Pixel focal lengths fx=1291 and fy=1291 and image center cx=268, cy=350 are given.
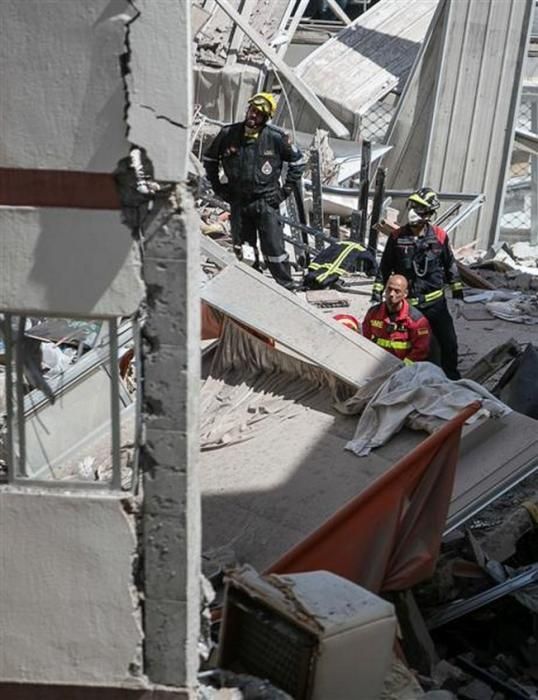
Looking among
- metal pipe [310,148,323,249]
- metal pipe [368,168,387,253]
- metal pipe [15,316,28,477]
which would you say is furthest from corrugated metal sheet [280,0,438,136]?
metal pipe [15,316,28,477]

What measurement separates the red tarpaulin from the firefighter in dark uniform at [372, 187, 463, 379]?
2.68 meters

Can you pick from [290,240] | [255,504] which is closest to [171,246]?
[255,504]

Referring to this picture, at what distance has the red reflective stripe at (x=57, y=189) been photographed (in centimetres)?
468

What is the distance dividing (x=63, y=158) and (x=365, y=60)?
16.0 meters

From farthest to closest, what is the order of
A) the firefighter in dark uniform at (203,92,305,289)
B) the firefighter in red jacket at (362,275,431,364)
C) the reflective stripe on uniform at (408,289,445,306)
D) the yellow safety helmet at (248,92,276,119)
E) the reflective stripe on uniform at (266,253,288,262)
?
the reflective stripe on uniform at (266,253,288,262), the firefighter in dark uniform at (203,92,305,289), the yellow safety helmet at (248,92,276,119), the reflective stripe on uniform at (408,289,445,306), the firefighter in red jacket at (362,275,431,364)

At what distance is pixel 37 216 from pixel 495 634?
4269 millimetres

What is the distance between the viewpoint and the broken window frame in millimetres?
4930

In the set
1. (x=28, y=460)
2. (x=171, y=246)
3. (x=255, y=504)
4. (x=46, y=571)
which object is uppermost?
(x=171, y=246)

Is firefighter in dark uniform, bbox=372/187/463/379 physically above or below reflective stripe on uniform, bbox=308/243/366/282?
above

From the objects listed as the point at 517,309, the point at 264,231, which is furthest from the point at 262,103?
the point at 517,309

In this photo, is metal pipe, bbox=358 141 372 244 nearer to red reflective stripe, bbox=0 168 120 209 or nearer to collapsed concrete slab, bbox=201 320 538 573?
collapsed concrete slab, bbox=201 320 538 573

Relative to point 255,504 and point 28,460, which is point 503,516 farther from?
point 28,460

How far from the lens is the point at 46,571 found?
511cm

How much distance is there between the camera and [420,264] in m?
10.1
